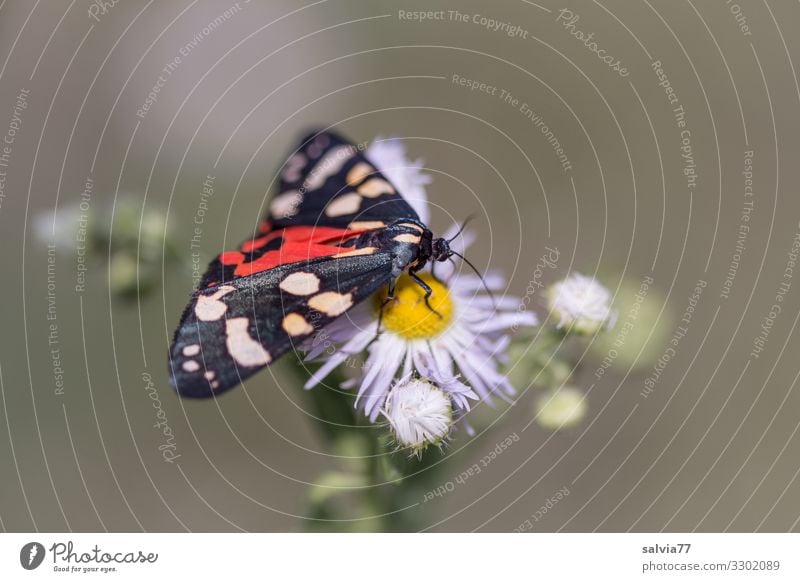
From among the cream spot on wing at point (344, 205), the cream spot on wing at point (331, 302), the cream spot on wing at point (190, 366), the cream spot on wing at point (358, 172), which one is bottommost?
the cream spot on wing at point (190, 366)

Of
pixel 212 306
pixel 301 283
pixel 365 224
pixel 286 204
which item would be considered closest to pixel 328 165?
pixel 286 204

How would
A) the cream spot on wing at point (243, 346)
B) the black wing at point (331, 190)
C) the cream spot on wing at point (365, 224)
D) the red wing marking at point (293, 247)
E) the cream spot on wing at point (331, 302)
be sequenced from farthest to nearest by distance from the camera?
the black wing at point (331, 190) → the cream spot on wing at point (365, 224) → the red wing marking at point (293, 247) → the cream spot on wing at point (331, 302) → the cream spot on wing at point (243, 346)

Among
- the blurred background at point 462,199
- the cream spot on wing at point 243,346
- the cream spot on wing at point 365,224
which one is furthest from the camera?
the blurred background at point 462,199

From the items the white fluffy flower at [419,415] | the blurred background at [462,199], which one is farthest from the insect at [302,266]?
the blurred background at [462,199]

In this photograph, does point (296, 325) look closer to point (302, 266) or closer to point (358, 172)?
point (302, 266)

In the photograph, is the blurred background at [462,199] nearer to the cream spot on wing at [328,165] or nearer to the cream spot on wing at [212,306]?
the cream spot on wing at [328,165]

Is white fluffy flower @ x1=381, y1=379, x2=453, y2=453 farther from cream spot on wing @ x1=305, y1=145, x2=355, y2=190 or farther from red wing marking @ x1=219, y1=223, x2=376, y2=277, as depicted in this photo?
cream spot on wing @ x1=305, y1=145, x2=355, y2=190
